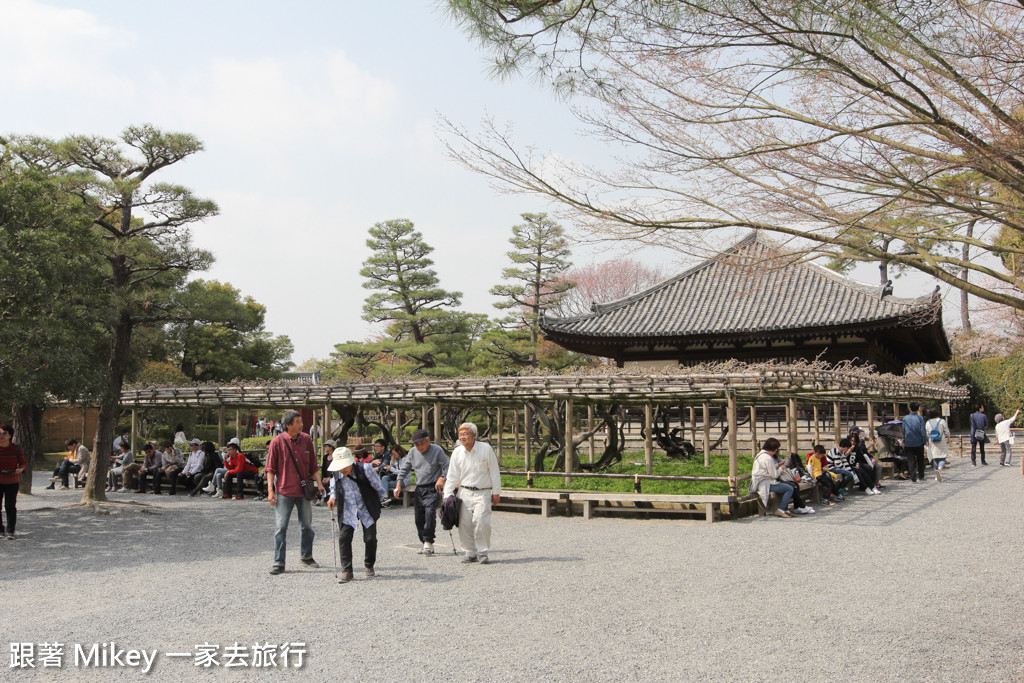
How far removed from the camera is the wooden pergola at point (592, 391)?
11867 mm

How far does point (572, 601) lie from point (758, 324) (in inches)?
692

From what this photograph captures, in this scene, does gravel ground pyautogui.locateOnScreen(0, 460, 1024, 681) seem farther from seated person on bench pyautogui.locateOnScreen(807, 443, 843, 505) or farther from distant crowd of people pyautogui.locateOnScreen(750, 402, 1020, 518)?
seated person on bench pyautogui.locateOnScreen(807, 443, 843, 505)

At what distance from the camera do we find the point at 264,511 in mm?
13062

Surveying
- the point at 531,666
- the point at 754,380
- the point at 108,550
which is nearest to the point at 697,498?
the point at 754,380

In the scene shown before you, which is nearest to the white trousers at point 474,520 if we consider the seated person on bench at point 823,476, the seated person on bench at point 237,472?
the seated person on bench at point 823,476

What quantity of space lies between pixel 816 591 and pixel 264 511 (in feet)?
30.8

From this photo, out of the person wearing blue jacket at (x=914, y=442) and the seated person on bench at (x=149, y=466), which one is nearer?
the person wearing blue jacket at (x=914, y=442)

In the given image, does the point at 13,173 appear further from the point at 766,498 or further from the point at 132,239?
the point at 766,498

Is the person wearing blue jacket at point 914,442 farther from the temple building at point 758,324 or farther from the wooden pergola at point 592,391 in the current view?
the temple building at point 758,324

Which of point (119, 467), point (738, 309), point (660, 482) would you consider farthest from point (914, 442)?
point (119, 467)

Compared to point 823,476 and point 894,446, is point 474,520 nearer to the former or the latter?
point 823,476

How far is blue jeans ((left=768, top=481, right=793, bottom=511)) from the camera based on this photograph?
37.8 feet

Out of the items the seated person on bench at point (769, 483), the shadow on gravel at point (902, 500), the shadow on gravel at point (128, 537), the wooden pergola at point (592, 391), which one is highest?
the wooden pergola at point (592, 391)

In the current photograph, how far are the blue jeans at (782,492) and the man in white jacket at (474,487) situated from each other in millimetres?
5398
